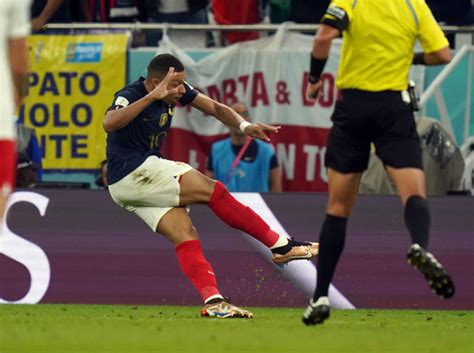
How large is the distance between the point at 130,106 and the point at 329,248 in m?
2.41

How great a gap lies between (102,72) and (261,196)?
99.9 inches

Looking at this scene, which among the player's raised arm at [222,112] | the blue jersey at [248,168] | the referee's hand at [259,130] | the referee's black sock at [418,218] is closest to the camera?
the referee's black sock at [418,218]

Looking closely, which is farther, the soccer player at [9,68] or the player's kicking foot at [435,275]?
the player's kicking foot at [435,275]

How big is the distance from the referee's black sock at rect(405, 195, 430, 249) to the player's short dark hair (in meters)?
2.90

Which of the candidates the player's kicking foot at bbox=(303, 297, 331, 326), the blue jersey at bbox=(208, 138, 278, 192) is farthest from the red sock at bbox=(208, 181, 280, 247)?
the blue jersey at bbox=(208, 138, 278, 192)

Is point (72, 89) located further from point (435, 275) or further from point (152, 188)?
point (435, 275)

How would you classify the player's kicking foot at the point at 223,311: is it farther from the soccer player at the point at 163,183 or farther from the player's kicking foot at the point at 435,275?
the player's kicking foot at the point at 435,275

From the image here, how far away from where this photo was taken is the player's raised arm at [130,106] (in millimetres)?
11859

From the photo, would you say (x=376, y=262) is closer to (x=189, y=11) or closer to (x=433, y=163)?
(x=433, y=163)

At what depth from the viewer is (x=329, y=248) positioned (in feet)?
33.4

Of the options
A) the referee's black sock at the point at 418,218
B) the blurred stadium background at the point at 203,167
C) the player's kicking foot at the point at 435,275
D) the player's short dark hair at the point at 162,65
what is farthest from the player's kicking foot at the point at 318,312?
the player's short dark hair at the point at 162,65

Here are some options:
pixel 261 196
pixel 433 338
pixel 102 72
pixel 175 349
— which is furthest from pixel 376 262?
pixel 175 349

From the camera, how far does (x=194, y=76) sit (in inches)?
632

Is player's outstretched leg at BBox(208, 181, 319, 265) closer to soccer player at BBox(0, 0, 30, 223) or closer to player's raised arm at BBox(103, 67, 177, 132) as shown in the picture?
player's raised arm at BBox(103, 67, 177, 132)
